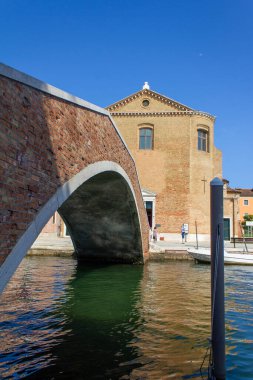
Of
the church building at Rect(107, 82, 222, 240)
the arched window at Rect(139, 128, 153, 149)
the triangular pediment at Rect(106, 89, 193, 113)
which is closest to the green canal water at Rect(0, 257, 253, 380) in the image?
the church building at Rect(107, 82, 222, 240)

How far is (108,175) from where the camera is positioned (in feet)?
34.7

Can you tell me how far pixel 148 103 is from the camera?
25.2 meters

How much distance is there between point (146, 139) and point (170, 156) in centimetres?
190

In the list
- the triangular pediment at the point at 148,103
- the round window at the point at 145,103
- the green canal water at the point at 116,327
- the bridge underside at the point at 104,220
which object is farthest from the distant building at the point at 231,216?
the green canal water at the point at 116,327

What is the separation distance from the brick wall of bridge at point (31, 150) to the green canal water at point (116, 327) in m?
1.54

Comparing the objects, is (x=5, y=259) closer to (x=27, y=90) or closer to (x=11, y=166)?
(x=11, y=166)

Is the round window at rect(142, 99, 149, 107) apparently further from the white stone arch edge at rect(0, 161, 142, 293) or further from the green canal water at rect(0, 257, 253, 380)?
the white stone arch edge at rect(0, 161, 142, 293)

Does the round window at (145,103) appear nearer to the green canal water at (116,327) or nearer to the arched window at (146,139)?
the arched window at (146,139)

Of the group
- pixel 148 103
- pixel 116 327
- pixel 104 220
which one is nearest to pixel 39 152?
pixel 116 327

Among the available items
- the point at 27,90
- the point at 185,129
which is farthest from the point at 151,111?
the point at 27,90

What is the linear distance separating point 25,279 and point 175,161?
15.4 metres

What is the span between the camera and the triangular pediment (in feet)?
81.9

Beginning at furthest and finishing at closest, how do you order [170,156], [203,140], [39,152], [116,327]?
[203,140]
[170,156]
[116,327]
[39,152]

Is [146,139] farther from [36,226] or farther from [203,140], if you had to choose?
[36,226]
